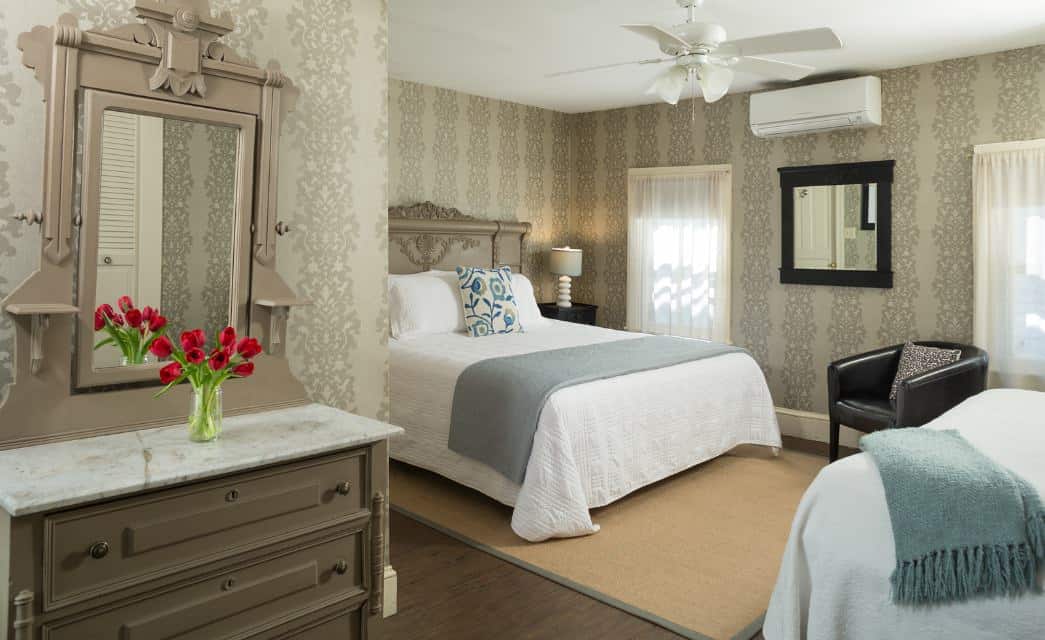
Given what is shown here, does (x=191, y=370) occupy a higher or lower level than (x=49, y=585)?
higher

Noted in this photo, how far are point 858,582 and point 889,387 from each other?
9.49ft

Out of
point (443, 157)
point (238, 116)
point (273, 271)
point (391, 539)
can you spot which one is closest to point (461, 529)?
point (391, 539)

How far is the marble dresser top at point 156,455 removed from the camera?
152cm

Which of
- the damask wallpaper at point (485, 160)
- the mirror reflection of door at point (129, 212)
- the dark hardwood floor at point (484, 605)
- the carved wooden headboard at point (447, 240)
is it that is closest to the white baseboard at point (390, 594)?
the dark hardwood floor at point (484, 605)

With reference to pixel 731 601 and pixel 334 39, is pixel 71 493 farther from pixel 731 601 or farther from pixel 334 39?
pixel 731 601

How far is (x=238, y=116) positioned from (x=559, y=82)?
3.52 metres

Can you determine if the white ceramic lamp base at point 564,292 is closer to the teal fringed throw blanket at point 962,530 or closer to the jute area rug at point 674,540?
the jute area rug at point 674,540

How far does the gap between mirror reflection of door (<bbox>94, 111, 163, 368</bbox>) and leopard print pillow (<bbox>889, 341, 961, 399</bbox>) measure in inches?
150

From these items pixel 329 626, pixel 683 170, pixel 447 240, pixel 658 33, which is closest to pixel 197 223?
pixel 329 626

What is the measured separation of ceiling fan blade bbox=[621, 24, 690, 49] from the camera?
2.88 m

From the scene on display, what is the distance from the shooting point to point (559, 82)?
5281mm

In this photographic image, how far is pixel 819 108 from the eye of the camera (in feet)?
15.7

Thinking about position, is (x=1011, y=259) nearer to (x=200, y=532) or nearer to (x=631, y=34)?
(x=631, y=34)

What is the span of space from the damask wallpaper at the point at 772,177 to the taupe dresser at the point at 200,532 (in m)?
3.65
